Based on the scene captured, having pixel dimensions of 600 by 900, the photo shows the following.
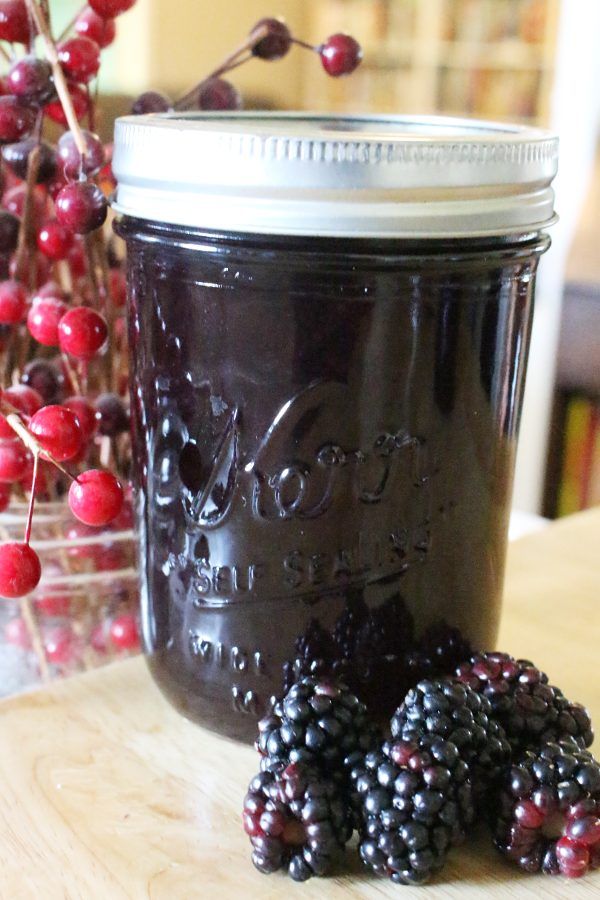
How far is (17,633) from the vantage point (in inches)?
25.7

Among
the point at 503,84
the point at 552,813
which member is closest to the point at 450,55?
the point at 503,84

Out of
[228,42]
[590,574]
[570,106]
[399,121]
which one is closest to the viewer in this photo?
Result: [399,121]

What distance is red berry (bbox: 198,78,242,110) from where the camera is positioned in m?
0.64

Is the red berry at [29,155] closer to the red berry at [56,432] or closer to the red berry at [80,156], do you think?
the red berry at [80,156]

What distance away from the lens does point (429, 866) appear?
43 cm

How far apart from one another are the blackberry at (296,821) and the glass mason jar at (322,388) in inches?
3.3

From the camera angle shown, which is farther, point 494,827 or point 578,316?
point 578,316

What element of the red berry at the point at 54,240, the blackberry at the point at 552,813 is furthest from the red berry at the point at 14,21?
the blackberry at the point at 552,813

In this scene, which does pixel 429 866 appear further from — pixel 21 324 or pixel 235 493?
pixel 21 324

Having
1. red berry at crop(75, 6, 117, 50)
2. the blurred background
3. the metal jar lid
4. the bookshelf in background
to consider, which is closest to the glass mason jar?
the metal jar lid

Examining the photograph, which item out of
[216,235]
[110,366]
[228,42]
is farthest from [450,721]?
[228,42]

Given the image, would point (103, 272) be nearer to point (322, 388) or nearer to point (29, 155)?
point (29, 155)

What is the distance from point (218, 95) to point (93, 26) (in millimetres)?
108

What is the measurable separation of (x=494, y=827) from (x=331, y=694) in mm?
99
